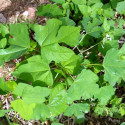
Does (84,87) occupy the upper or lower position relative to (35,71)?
lower

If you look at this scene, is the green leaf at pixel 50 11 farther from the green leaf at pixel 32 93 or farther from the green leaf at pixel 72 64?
the green leaf at pixel 32 93

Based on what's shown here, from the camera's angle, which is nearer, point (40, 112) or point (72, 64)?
point (40, 112)

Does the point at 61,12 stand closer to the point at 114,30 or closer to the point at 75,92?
the point at 114,30

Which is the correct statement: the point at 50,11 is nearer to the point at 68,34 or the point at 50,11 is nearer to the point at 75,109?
the point at 68,34

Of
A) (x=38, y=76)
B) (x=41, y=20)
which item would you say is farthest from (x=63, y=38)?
(x=41, y=20)

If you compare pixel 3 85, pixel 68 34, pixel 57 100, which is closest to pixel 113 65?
pixel 68 34

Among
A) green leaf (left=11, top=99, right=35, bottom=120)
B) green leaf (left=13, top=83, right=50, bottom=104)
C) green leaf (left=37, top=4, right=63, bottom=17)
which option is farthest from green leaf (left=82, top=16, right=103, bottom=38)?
green leaf (left=11, top=99, right=35, bottom=120)

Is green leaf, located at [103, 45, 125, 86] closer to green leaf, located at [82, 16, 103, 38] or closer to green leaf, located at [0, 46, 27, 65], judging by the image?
green leaf, located at [82, 16, 103, 38]
